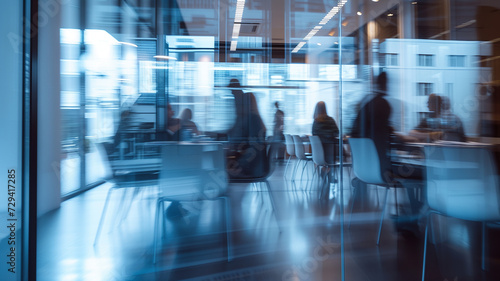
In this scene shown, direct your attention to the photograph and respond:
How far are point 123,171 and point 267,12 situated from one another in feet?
5.00

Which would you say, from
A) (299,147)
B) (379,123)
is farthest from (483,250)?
(299,147)

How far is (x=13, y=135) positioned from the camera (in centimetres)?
150

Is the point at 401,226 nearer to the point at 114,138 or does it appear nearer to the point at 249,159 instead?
the point at 249,159

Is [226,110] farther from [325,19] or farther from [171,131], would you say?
[325,19]

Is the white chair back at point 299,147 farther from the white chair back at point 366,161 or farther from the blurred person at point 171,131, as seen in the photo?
the blurred person at point 171,131

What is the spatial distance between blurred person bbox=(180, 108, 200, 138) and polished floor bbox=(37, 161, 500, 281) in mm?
441

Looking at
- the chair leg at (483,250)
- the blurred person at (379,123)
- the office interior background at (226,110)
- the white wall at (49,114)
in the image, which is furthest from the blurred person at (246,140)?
the chair leg at (483,250)

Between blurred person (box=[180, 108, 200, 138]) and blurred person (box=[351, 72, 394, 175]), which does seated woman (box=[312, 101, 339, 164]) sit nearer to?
blurred person (box=[351, 72, 394, 175])

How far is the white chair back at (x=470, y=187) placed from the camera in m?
2.04

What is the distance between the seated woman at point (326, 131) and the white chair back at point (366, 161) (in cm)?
14

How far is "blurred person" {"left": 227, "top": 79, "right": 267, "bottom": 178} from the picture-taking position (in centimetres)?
224

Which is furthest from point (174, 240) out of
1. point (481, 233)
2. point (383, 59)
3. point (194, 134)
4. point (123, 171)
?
point (481, 233)

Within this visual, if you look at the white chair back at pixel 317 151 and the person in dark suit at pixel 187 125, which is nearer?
the person in dark suit at pixel 187 125

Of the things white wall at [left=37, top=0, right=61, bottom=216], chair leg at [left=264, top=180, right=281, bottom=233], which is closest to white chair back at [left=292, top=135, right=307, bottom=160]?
chair leg at [left=264, top=180, right=281, bottom=233]
